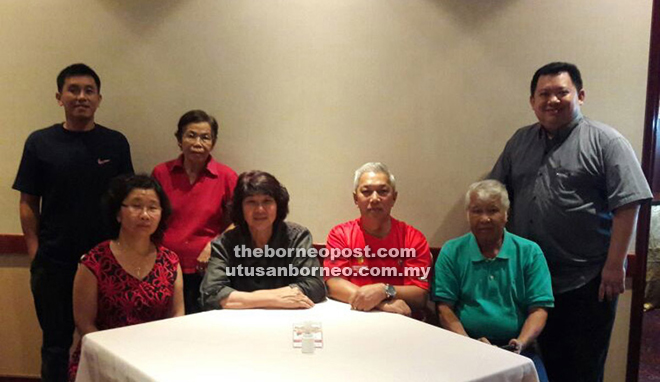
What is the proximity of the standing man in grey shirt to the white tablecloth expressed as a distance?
2.81ft

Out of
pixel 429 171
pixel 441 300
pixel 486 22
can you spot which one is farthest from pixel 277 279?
pixel 486 22

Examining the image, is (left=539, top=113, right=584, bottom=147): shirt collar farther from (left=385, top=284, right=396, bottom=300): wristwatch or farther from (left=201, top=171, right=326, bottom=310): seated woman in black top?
(left=201, top=171, right=326, bottom=310): seated woman in black top

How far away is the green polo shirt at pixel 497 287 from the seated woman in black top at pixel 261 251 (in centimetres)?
59

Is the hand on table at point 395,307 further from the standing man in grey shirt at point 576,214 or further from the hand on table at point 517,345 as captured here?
the standing man in grey shirt at point 576,214

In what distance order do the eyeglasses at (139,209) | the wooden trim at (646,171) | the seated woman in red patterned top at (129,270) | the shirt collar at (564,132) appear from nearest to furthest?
the seated woman in red patterned top at (129,270)
the eyeglasses at (139,209)
the shirt collar at (564,132)
the wooden trim at (646,171)

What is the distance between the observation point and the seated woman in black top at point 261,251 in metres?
2.28

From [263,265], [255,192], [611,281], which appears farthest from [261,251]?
[611,281]

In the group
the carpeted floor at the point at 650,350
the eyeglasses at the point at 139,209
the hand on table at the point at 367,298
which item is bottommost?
the carpeted floor at the point at 650,350

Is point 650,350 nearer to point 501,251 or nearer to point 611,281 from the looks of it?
point 611,281

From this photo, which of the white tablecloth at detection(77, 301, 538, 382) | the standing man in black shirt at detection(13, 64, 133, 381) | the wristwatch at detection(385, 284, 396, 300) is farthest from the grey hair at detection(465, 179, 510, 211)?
the standing man in black shirt at detection(13, 64, 133, 381)

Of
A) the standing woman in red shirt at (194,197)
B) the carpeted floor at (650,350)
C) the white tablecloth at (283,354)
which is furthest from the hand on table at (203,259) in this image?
the carpeted floor at (650,350)

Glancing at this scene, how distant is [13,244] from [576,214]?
2.97 m

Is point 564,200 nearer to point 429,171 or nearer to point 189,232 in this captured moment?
point 429,171

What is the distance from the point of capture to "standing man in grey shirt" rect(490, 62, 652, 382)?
2.33 meters
